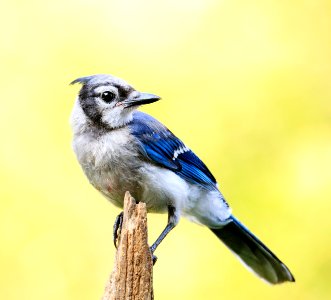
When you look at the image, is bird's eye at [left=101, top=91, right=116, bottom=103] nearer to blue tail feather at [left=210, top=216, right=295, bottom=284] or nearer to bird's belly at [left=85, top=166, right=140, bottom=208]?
Answer: bird's belly at [left=85, top=166, right=140, bottom=208]

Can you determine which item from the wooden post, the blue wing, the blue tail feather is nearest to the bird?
the blue wing

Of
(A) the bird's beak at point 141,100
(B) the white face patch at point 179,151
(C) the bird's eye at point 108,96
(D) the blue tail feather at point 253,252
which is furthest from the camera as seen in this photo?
(D) the blue tail feather at point 253,252

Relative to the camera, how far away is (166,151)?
5.32 metres

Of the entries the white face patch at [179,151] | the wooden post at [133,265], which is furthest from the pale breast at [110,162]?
the wooden post at [133,265]

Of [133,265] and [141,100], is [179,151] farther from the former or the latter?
[133,265]

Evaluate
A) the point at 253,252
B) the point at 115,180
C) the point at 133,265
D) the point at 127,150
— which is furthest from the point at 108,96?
the point at 253,252

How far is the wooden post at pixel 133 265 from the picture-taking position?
13.7 feet

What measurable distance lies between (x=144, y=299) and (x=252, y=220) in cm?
237

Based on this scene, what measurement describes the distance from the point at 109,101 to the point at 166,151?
484mm

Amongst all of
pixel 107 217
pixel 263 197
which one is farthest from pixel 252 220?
pixel 107 217

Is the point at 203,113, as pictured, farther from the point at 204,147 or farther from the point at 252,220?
the point at 252,220

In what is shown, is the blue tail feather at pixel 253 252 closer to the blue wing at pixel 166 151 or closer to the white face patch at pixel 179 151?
the blue wing at pixel 166 151

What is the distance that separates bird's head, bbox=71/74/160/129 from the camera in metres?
5.07

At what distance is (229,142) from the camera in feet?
21.9
